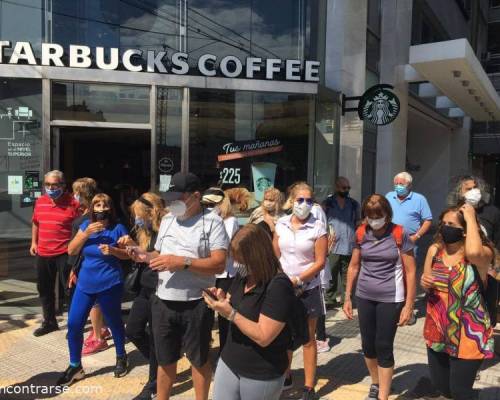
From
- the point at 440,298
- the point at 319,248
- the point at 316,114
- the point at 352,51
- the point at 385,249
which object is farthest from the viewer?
the point at 352,51

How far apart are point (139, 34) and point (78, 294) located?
3.99m

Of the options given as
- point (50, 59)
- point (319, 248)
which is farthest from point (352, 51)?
point (319, 248)

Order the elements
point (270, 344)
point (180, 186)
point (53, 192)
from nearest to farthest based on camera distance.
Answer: point (270, 344), point (180, 186), point (53, 192)

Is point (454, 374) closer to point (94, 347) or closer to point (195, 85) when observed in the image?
point (94, 347)

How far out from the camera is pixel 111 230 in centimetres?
416

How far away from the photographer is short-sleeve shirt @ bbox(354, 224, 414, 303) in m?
3.56

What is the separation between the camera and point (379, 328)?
11.8ft

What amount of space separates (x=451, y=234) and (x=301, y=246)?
1.17m

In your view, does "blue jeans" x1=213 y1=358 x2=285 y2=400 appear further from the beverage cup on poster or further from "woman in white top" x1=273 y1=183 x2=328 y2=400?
the beverage cup on poster

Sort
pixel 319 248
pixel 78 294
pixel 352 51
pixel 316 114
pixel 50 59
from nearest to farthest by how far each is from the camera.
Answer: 1. pixel 319 248
2. pixel 78 294
3. pixel 50 59
4. pixel 316 114
5. pixel 352 51

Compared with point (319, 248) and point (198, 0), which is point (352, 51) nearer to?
point (198, 0)

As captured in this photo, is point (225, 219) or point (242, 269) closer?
point (242, 269)

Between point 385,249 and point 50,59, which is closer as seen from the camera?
point 385,249

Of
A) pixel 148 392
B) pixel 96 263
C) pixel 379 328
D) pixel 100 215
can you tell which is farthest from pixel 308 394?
pixel 100 215
